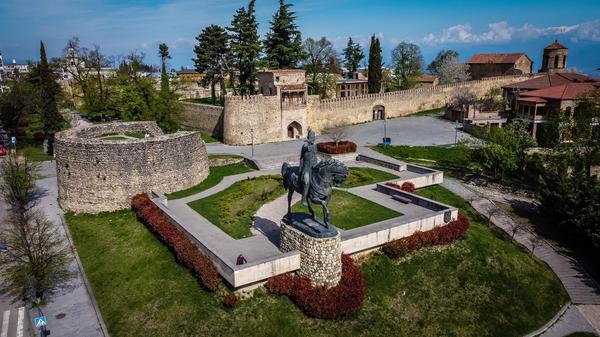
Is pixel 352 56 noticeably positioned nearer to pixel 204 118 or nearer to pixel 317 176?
pixel 204 118

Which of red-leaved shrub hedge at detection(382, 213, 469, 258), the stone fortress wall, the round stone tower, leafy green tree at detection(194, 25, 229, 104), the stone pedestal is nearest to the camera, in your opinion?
the stone pedestal

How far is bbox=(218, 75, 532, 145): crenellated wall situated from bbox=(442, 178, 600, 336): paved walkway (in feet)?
68.4

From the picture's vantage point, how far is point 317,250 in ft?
52.3

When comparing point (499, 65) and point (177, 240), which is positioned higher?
point (499, 65)

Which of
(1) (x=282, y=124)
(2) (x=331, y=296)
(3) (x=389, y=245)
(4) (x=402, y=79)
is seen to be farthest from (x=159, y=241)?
(4) (x=402, y=79)

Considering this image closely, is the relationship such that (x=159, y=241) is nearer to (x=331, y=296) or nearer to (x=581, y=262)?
(x=331, y=296)

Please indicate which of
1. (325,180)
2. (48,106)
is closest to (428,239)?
(325,180)

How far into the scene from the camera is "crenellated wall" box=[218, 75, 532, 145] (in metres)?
40.3

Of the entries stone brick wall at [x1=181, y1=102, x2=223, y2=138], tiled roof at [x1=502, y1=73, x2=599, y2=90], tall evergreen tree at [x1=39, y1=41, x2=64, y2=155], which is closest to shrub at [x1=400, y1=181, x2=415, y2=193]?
stone brick wall at [x1=181, y1=102, x2=223, y2=138]

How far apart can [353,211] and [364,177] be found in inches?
251

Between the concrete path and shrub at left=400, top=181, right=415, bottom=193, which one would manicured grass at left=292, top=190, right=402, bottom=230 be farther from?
the concrete path

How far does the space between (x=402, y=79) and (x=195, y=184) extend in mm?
49391

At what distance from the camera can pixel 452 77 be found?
68.7 metres

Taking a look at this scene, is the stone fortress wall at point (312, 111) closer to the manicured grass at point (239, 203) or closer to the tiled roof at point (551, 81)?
the tiled roof at point (551, 81)
